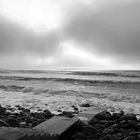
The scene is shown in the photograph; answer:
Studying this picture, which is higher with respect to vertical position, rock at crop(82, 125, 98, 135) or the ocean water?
rock at crop(82, 125, 98, 135)

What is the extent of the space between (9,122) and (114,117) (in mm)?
3215

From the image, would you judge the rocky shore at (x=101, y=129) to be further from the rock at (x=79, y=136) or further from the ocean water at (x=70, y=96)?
the ocean water at (x=70, y=96)

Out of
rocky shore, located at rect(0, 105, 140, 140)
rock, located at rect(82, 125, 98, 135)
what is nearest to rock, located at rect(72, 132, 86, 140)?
rocky shore, located at rect(0, 105, 140, 140)

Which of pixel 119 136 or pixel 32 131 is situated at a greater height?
pixel 32 131

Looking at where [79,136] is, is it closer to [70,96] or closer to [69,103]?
[69,103]

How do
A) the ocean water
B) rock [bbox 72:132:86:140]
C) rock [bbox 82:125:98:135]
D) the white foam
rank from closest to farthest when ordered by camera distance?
rock [bbox 72:132:86:140], rock [bbox 82:125:98:135], the white foam, the ocean water

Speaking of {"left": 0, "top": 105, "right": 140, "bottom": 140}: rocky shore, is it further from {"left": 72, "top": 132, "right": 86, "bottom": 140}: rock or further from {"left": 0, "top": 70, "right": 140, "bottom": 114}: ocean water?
{"left": 0, "top": 70, "right": 140, "bottom": 114}: ocean water

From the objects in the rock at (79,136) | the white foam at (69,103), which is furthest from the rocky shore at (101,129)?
the white foam at (69,103)

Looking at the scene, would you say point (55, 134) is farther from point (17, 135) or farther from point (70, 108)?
point (70, 108)

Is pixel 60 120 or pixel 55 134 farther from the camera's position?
pixel 60 120

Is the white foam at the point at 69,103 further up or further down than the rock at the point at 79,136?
further down

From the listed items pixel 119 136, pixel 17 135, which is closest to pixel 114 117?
pixel 119 136

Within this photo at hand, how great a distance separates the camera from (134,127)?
4863 millimetres

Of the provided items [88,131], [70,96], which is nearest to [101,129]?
[88,131]
